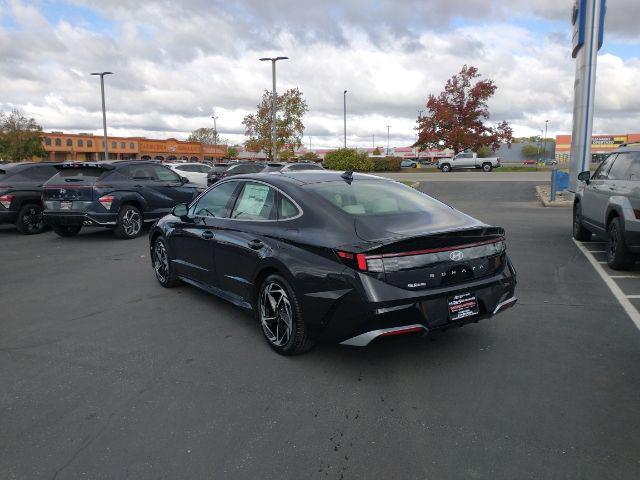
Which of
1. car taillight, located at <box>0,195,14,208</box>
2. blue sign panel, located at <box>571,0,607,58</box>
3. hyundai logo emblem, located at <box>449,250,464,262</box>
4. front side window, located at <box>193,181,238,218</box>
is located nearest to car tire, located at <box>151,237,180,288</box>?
front side window, located at <box>193,181,238,218</box>

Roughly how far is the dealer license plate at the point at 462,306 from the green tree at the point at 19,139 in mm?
64706

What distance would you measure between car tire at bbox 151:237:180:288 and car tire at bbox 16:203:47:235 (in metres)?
6.97

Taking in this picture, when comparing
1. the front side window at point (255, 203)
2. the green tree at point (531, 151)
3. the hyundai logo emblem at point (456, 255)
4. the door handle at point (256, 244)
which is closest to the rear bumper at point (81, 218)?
the front side window at point (255, 203)

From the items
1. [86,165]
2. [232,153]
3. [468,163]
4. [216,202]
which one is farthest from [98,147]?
[216,202]

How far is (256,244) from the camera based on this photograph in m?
4.62

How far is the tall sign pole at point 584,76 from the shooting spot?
17.1 metres

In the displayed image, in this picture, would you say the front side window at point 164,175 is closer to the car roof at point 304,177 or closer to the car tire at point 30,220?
the car tire at point 30,220

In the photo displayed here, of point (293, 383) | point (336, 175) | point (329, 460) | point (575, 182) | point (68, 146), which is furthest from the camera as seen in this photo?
point (68, 146)

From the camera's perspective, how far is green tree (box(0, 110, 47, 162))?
57750 millimetres

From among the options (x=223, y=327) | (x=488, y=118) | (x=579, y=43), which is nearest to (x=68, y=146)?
(x=488, y=118)

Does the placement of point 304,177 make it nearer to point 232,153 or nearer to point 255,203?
point 255,203

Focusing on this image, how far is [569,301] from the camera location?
5918 mm

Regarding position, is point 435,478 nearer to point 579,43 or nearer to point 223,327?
point 223,327

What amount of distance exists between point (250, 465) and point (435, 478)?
98 centimetres
